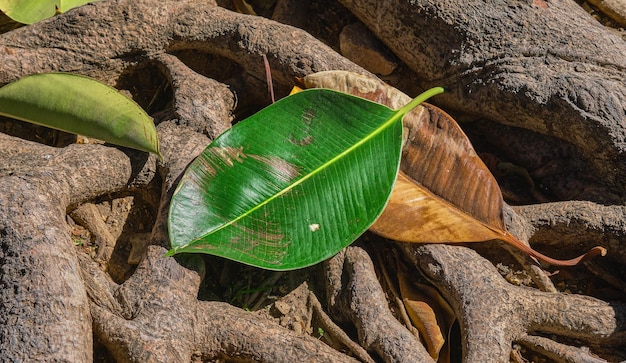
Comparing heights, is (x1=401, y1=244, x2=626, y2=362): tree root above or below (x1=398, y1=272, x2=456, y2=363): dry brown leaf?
above

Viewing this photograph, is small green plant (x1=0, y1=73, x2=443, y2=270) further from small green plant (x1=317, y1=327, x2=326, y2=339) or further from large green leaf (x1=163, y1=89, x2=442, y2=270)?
small green plant (x1=317, y1=327, x2=326, y2=339)

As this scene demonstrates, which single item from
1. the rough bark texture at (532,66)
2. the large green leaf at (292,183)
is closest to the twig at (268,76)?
the large green leaf at (292,183)

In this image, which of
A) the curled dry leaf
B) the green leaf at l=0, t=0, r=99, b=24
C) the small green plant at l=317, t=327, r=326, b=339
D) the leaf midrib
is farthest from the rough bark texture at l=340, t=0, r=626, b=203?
the green leaf at l=0, t=0, r=99, b=24

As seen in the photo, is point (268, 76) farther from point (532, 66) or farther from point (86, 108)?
point (532, 66)

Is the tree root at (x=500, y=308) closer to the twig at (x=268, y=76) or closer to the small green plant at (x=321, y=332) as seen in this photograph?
the small green plant at (x=321, y=332)

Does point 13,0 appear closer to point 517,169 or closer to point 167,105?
point 167,105

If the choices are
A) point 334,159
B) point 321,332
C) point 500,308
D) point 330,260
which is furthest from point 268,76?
point 500,308
